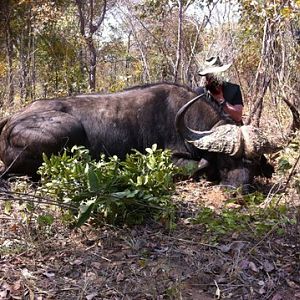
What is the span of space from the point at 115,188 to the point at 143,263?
0.61 m

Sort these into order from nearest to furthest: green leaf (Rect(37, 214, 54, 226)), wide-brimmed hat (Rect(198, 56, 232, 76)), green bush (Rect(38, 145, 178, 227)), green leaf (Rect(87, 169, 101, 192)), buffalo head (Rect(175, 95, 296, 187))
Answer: green leaf (Rect(87, 169, 101, 192))
green leaf (Rect(37, 214, 54, 226))
green bush (Rect(38, 145, 178, 227))
buffalo head (Rect(175, 95, 296, 187))
wide-brimmed hat (Rect(198, 56, 232, 76))

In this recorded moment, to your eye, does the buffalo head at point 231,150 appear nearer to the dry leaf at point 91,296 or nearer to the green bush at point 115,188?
the green bush at point 115,188

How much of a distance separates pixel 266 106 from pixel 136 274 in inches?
201

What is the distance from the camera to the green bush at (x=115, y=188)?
3480mm

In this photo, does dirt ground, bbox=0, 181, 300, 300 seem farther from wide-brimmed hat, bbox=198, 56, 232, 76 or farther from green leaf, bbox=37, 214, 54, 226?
wide-brimmed hat, bbox=198, 56, 232, 76

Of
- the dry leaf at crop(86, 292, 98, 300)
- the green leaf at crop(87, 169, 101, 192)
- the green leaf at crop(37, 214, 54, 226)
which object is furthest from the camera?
the green leaf at crop(37, 214, 54, 226)

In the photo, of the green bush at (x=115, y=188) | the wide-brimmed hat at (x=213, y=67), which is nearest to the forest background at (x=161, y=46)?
the wide-brimmed hat at (x=213, y=67)

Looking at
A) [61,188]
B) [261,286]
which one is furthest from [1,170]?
[261,286]

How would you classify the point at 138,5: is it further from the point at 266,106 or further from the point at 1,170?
the point at 1,170

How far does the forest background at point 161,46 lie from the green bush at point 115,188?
1.78 metres

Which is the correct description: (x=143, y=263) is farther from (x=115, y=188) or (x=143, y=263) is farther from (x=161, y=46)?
(x=161, y=46)

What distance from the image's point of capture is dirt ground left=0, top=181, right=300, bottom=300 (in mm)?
3055

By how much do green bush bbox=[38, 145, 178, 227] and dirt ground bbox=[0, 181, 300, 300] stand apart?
0.41 feet

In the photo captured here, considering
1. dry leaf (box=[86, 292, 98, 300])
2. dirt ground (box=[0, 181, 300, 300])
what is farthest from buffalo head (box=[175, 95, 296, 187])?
dry leaf (box=[86, 292, 98, 300])
